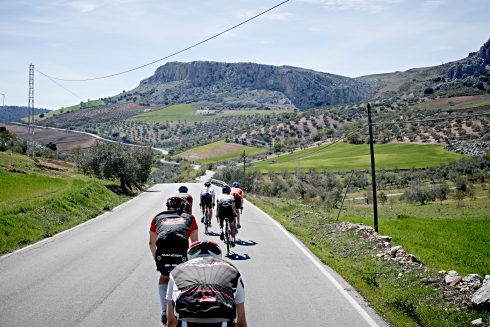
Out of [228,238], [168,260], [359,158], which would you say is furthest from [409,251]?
[359,158]

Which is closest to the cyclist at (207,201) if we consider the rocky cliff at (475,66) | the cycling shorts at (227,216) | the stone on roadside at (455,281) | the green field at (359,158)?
the cycling shorts at (227,216)

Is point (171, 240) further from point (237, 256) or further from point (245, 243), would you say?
point (245, 243)

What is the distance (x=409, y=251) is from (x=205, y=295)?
51.0 ft

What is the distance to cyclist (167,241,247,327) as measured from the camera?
408 cm

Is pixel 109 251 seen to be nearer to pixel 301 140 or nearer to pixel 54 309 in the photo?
pixel 54 309

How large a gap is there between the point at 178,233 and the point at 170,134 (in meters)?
167

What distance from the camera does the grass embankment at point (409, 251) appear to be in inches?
329

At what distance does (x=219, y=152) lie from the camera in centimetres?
11600

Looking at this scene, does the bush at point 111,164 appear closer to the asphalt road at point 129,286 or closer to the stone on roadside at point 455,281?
the asphalt road at point 129,286

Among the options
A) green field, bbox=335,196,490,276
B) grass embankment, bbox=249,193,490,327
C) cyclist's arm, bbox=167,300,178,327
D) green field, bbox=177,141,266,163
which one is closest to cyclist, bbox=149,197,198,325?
cyclist's arm, bbox=167,300,178,327

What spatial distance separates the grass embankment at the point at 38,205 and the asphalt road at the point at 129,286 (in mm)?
932

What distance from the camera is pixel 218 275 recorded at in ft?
14.1

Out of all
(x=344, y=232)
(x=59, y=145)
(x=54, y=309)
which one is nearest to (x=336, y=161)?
(x=59, y=145)

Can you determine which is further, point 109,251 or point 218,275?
point 109,251
